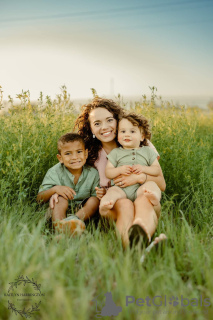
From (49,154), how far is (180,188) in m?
1.50

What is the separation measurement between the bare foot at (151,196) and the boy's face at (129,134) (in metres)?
0.55

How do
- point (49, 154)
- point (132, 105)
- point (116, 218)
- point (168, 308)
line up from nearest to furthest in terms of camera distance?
1. point (168, 308)
2. point (116, 218)
3. point (49, 154)
4. point (132, 105)

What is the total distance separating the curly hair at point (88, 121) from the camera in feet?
11.0

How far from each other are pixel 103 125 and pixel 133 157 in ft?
1.63

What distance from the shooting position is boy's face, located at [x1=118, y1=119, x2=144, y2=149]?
293cm

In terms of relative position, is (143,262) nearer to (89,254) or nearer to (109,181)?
(89,254)

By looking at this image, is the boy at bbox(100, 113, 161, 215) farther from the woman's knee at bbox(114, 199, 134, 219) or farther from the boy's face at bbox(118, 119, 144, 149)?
the woman's knee at bbox(114, 199, 134, 219)

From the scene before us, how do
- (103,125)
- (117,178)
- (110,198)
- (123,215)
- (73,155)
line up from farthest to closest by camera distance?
(103,125)
(73,155)
(117,178)
(110,198)
(123,215)

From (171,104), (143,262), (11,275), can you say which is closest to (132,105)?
(171,104)

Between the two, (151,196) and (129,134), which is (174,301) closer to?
(151,196)

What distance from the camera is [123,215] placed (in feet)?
8.18

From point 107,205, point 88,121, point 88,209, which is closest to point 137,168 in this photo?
point 107,205

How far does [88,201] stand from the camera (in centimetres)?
303

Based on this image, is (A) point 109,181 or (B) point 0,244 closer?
(B) point 0,244
